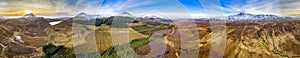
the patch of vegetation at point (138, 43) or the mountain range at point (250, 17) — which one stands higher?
the mountain range at point (250, 17)

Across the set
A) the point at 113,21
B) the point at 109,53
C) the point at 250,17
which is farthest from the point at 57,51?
the point at 250,17

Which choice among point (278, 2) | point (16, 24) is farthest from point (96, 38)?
point (278, 2)

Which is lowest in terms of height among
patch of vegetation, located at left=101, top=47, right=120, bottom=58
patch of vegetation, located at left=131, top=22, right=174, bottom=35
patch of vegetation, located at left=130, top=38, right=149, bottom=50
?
patch of vegetation, located at left=101, top=47, right=120, bottom=58

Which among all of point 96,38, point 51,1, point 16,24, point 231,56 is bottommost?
point 231,56

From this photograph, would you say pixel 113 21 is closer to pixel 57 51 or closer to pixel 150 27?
pixel 150 27

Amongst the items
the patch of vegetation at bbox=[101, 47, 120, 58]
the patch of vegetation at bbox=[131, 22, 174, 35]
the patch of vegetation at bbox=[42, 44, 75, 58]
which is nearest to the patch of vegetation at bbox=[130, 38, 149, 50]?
the patch of vegetation at bbox=[131, 22, 174, 35]

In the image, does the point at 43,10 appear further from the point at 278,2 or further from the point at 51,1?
the point at 278,2

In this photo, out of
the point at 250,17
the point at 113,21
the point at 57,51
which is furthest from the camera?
the point at 57,51

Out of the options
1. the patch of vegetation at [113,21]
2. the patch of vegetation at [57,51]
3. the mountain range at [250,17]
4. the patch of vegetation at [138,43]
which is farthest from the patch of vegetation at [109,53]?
the mountain range at [250,17]

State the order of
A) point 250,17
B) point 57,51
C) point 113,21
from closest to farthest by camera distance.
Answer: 1. point 113,21
2. point 250,17
3. point 57,51

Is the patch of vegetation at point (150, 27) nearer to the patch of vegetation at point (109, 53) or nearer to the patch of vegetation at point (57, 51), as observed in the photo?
the patch of vegetation at point (109, 53)

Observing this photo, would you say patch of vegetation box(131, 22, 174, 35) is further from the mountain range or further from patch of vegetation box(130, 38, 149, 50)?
the mountain range
